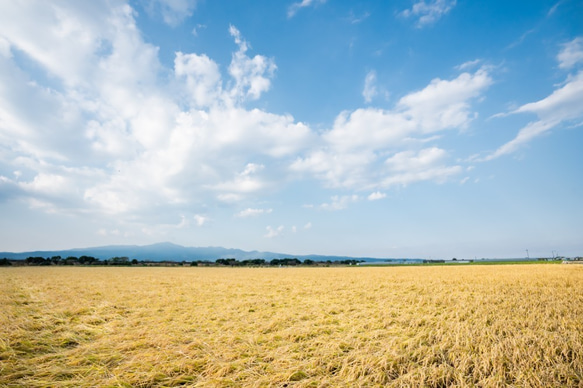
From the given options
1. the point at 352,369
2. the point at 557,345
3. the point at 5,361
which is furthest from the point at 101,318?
the point at 557,345

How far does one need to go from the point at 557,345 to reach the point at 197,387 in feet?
21.8

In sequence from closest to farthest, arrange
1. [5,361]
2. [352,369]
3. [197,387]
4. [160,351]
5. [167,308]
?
[197,387], [352,369], [5,361], [160,351], [167,308]

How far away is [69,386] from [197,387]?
1890 mm

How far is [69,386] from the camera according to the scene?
380cm

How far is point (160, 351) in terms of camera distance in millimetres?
4961

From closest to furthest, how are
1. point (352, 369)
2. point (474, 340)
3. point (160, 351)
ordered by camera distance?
1. point (352, 369)
2. point (160, 351)
3. point (474, 340)

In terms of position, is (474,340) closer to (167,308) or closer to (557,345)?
(557,345)

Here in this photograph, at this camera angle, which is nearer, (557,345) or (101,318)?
(557,345)

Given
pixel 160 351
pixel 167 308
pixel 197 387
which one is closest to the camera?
pixel 197 387

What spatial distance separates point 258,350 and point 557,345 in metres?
5.82

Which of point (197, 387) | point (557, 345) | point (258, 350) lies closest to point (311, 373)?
point (258, 350)

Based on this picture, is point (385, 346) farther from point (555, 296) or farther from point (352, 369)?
point (555, 296)

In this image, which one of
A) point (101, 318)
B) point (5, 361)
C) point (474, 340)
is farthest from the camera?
point (101, 318)

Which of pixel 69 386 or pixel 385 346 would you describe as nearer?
pixel 69 386
